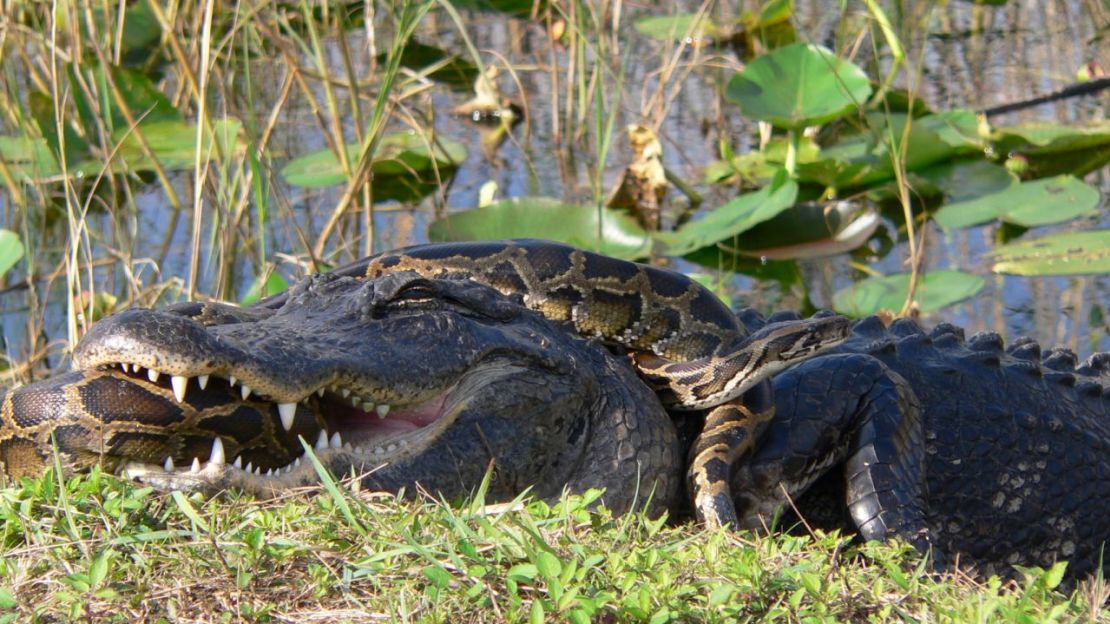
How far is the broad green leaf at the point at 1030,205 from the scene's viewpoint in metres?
7.69

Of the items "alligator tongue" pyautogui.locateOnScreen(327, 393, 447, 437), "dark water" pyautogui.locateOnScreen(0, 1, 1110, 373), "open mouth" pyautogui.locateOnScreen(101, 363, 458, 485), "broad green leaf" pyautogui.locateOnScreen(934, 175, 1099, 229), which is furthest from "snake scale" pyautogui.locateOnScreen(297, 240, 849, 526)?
"broad green leaf" pyautogui.locateOnScreen(934, 175, 1099, 229)

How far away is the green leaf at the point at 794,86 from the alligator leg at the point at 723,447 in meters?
3.63

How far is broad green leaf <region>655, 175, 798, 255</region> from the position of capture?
6965 millimetres

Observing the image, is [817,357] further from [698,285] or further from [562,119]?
[562,119]

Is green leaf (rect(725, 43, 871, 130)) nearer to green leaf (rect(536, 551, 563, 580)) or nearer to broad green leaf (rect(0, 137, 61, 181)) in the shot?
broad green leaf (rect(0, 137, 61, 181))

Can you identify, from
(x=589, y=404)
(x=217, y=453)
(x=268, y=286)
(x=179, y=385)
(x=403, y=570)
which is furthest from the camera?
(x=268, y=286)

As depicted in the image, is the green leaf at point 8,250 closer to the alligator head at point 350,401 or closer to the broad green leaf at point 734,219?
the alligator head at point 350,401

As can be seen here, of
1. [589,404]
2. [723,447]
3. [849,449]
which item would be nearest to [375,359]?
[589,404]

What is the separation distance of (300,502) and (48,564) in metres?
0.57

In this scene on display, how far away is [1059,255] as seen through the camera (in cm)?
740

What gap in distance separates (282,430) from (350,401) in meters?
0.18

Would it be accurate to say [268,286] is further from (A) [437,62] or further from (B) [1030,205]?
(A) [437,62]

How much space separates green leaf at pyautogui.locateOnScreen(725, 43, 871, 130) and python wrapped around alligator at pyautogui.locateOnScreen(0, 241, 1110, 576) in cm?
249

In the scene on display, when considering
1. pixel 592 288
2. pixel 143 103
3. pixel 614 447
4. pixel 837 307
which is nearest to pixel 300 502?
pixel 614 447
